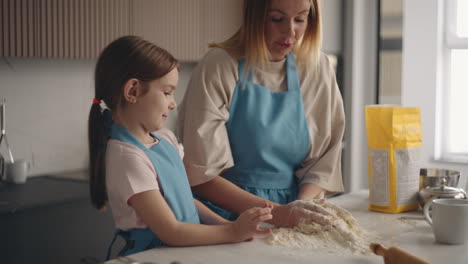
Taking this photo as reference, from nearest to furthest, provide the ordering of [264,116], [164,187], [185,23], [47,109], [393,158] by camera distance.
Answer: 1. [164,187]
2. [393,158]
3. [264,116]
4. [47,109]
5. [185,23]

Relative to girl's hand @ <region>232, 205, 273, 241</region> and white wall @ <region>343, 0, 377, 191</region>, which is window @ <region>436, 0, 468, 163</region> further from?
girl's hand @ <region>232, 205, 273, 241</region>

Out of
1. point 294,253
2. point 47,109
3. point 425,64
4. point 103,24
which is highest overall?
point 103,24

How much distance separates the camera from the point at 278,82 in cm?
157

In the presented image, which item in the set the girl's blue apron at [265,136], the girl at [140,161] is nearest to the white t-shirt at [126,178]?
the girl at [140,161]

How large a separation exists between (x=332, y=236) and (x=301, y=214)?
0.11 meters

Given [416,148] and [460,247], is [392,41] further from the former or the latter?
[460,247]

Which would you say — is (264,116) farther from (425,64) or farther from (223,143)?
(425,64)

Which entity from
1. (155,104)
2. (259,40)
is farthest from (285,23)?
(155,104)

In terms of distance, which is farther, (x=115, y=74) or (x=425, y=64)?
(x=425, y=64)

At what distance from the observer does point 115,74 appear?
1135 millimetres

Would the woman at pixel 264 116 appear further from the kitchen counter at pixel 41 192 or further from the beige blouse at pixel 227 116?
the kitchen counter at pixel 41 192

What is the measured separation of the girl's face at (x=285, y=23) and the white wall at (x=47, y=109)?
1.28 metres

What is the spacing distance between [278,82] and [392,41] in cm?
192

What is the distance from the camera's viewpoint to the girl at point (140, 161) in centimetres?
107
